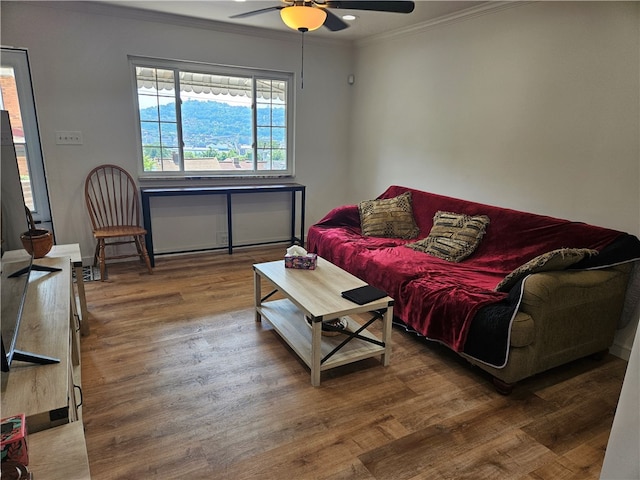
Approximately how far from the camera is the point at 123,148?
157 inches

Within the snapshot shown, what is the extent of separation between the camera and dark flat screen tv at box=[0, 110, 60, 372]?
1.31 m

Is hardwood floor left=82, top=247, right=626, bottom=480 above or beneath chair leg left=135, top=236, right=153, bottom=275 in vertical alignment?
beneath

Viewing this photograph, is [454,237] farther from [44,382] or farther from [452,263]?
[44,382]

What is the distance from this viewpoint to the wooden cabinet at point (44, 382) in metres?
1.13

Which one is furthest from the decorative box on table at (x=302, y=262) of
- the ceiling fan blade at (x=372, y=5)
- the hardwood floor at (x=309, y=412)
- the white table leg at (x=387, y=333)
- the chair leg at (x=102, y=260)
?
the chair leg at (x=102, y=260)

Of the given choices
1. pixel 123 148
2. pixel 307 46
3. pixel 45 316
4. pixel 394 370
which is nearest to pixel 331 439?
pixel 394 370

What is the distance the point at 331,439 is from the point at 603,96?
2624mm

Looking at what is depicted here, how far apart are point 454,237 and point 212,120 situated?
2818 mm

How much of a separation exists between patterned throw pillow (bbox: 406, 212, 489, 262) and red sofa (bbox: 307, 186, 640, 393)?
0.20 ft

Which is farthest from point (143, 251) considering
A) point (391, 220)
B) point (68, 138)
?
point (391, 220)

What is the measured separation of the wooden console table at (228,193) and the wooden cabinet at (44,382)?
83.1 inches

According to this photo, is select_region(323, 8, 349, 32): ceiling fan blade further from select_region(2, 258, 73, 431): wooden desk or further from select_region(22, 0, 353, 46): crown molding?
select_region(2, 258, 73, 431): wooden desk

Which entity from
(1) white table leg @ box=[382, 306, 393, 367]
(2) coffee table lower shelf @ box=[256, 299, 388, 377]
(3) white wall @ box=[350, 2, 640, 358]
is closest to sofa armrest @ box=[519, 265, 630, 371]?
(3) white wall @ box=[350, 2, 640, 358]

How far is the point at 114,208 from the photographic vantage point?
13.3 ft
